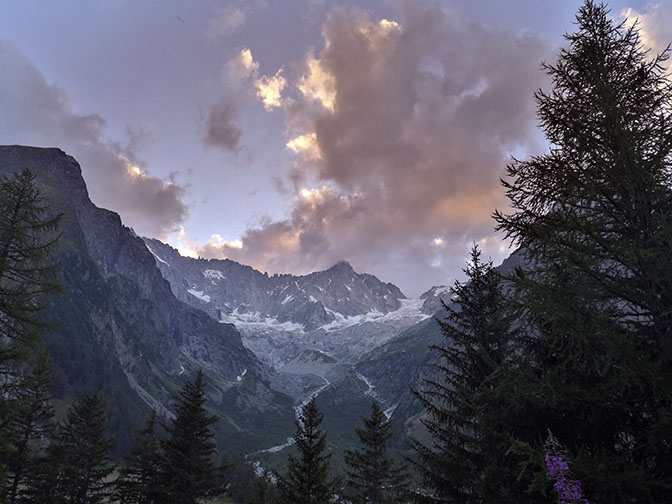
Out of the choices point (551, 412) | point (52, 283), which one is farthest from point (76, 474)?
point (551, 412)

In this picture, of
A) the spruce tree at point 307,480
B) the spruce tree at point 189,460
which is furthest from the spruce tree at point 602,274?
the spruce tree at point 189,460

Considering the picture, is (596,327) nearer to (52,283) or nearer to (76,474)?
(52,283)

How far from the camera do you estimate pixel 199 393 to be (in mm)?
24078

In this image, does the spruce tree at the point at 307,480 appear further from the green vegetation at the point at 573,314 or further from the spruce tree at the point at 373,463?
the green vegetation at the point at 573,314

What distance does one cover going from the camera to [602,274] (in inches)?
285

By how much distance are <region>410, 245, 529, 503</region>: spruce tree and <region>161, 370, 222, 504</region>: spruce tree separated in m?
14.3

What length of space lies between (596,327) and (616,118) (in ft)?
15.4

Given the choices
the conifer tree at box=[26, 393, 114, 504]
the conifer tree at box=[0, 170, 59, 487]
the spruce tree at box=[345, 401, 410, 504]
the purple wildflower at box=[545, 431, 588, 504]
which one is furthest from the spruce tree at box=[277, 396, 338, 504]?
the purple wildflower at box=[545, 431, 588, 504]

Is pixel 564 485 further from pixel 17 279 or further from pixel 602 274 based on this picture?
pixel 17 279

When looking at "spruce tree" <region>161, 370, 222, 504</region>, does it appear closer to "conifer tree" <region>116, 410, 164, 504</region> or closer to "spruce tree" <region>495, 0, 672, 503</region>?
"conifer tree" <region>116, 410, 164, 504</region>

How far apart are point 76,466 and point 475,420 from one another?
27469 mm

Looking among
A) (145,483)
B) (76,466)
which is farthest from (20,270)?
(76,466)

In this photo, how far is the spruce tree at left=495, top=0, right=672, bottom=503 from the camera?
6.15 metres

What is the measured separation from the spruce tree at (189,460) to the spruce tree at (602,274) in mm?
19164
